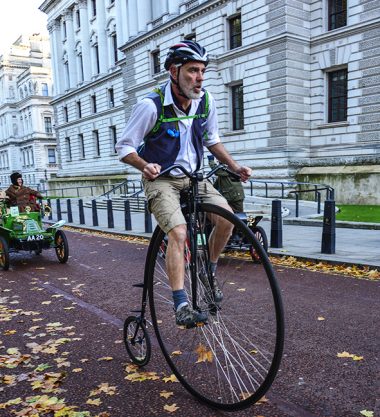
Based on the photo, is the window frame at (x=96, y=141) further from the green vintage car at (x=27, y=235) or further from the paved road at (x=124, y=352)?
the paved road at (x=124, y=352)

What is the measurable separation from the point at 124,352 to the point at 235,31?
2626 centimetres

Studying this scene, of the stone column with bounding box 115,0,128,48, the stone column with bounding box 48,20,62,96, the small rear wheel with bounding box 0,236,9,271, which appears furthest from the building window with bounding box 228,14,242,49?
the stone column with bounding box 48,20,62,96

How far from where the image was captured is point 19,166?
9050cm

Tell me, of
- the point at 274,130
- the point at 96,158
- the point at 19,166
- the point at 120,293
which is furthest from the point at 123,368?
the point at 19,166

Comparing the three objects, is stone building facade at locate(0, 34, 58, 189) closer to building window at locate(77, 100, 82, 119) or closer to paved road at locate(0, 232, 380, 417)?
building window at locate(77, 100, 82, 119)

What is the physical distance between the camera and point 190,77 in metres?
2.95

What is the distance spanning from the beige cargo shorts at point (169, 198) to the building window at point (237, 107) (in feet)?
80.8

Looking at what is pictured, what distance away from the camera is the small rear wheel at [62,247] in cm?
912

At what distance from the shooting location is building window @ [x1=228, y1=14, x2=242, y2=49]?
86.7ft

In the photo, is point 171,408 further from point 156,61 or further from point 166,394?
point 156,61

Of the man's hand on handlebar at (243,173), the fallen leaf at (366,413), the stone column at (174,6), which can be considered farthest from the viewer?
the stone column at (174,6)

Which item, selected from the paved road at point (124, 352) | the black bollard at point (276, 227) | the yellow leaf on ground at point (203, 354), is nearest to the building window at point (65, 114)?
the black bollard at point (276, 227)

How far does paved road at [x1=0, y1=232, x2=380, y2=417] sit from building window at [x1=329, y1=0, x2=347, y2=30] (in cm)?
1977

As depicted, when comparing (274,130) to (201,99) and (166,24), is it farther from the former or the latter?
(201,99)
